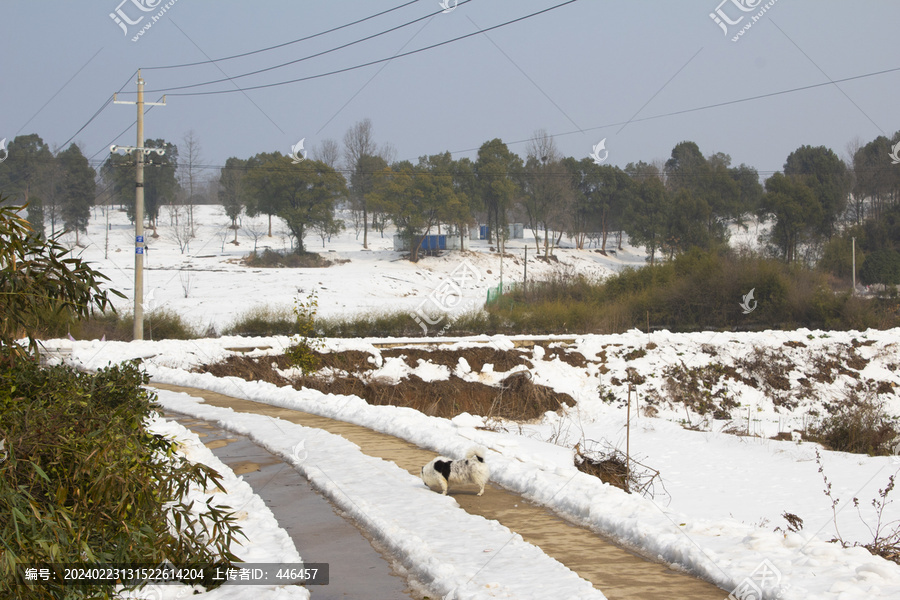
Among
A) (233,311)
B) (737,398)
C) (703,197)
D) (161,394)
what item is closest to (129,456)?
(161,394)

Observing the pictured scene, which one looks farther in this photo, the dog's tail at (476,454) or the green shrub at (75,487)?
the dog's tail at (476,454)

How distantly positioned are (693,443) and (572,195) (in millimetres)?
72083

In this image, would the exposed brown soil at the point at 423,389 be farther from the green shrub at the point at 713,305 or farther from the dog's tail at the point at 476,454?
the green shrub at the point at 713,305

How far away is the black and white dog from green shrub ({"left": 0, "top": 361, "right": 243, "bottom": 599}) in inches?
123

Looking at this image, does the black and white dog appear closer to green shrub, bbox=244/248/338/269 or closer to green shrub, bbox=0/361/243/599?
green shrub, bbox=0/361/243/599
